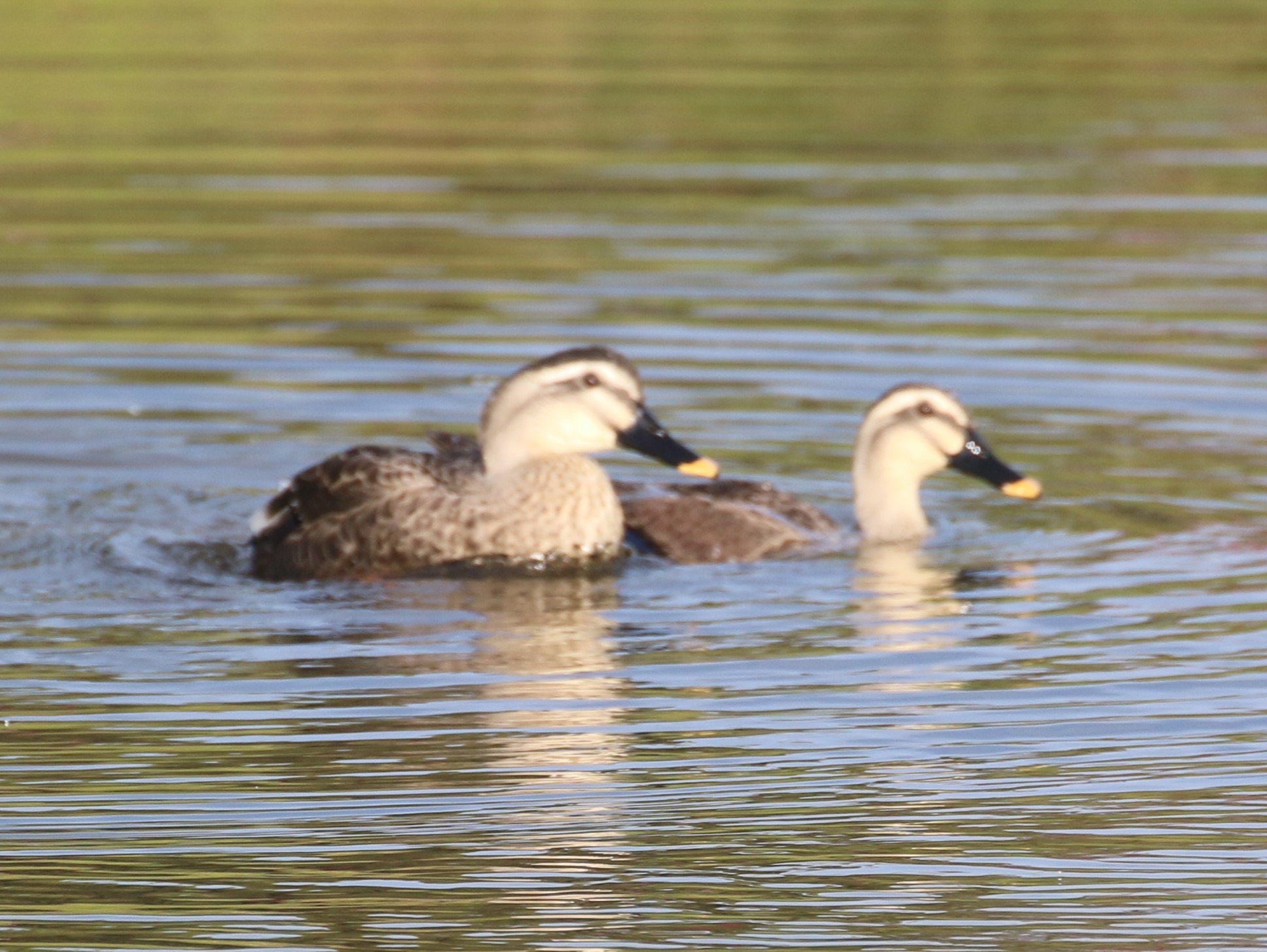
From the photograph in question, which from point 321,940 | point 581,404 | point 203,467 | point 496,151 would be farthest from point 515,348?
point 321,940

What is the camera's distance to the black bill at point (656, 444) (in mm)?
11133

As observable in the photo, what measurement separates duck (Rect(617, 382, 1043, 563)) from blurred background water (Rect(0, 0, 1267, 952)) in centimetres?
27

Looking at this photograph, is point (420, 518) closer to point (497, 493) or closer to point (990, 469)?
point (497, 493)

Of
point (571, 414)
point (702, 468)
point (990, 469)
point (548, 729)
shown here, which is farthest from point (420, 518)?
point (548, 729)

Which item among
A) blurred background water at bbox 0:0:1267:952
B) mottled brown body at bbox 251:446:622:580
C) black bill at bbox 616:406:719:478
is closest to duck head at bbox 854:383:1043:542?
blurred background water at bbox 0:0:1267:952

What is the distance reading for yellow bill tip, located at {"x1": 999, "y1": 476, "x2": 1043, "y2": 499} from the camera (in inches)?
452

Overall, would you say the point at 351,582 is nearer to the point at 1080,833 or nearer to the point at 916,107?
the point at 1080,833

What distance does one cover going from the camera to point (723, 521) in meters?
11.2

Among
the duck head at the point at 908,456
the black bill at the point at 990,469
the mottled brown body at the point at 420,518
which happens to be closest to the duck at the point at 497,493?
the mottled brown body at the point at 420,518

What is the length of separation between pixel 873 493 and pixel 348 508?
7.26 feet

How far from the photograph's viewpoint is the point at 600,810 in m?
7.29

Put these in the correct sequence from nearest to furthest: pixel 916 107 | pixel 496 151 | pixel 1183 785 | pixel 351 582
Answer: pixel 1183 785, pixel 351 582, pixel 496 151, pixel 916 107

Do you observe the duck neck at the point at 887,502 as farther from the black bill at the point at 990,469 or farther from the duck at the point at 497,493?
the duck at the point at 497,493

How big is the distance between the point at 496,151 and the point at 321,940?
1628 centimetres
